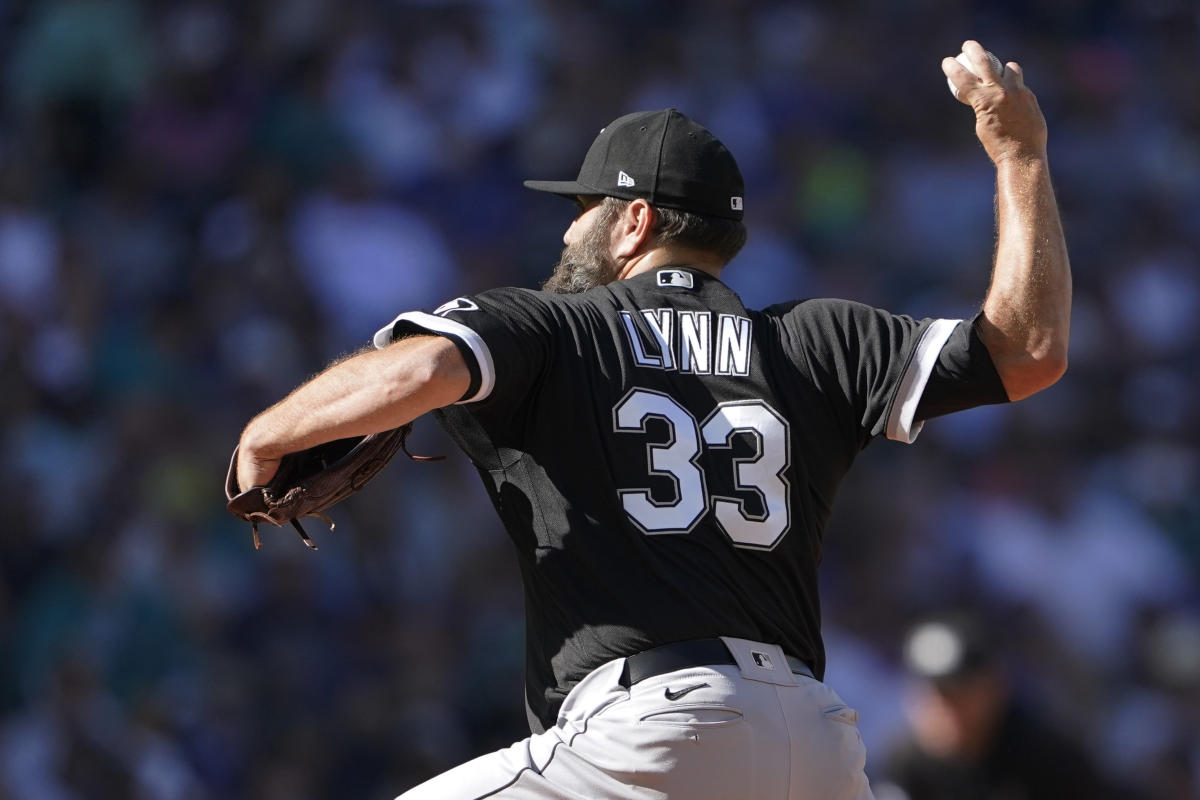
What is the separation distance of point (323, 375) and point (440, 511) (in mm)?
4021

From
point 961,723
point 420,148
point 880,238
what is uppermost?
point 420,148

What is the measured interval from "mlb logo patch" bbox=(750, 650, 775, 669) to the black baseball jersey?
0.04m

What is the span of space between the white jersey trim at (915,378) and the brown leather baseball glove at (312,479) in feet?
2.80

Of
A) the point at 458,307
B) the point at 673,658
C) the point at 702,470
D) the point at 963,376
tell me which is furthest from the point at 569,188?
the point at 673,658

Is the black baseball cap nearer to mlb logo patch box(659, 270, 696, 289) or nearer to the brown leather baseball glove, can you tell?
mlb logo patch box(659, 270, 696, 289)

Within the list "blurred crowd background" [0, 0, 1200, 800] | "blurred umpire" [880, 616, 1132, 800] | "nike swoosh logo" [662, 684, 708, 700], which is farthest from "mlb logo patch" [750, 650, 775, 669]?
"blurred crowd background" [0, 0, 1200, 800]

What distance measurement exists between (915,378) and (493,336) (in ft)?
2.47

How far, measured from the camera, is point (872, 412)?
2.49 meters

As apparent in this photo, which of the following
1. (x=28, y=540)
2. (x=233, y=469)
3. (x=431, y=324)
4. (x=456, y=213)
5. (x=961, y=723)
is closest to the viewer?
(x=431, y=324)

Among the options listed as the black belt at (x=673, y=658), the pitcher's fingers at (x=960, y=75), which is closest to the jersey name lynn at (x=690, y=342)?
the black belt at (x=673, y=658)

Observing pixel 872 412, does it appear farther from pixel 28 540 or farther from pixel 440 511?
pixel 28 540

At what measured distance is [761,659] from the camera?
2.28 metres

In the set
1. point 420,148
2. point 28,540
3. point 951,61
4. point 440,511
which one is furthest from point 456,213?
point 951,61

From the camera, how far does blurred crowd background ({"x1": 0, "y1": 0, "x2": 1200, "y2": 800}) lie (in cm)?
590
